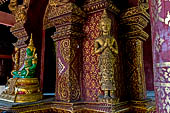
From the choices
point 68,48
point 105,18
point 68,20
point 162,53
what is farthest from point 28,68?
point 162,53

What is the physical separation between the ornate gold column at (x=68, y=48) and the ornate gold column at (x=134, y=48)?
1.79 ft

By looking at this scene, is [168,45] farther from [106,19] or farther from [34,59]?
[34,59]

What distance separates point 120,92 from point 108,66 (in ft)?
1.29

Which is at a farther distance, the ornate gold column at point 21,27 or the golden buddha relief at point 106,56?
the ornate gold column at point 21,27

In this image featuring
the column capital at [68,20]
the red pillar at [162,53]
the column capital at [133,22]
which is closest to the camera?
the red pillar at [162,53]

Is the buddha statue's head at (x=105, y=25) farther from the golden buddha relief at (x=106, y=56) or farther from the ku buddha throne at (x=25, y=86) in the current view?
the ku buddha throne at (x=25, y=86)

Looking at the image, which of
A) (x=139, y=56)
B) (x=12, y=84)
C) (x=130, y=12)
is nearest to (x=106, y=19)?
(x=130, y=12)

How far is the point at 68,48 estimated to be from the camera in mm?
1508

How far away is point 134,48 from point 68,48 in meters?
0.78

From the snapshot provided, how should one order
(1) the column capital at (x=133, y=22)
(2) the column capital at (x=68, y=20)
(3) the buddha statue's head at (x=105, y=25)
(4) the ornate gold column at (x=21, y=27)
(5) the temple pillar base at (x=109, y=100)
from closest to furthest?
1. (5) the temple pillar base at (x=109, y=100)
2. (3) the buddha statue's head at (x=105, y=25)
3. (2) the column capital at (x=68, y=20)
4. (1) the column capital at (x=133, y=22)
5. (4) the ornate gold column at (x=21, y=27)

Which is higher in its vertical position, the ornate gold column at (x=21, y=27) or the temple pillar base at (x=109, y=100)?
the ornate gold column at (x=21, y=27)

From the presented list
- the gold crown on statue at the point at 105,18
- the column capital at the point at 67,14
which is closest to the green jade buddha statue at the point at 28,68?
the column capital at the point at 67,14

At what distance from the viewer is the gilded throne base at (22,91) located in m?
1.49

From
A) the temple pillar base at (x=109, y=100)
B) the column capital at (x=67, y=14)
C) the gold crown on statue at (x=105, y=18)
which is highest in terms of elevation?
the column capital at (x=67, y=14)
